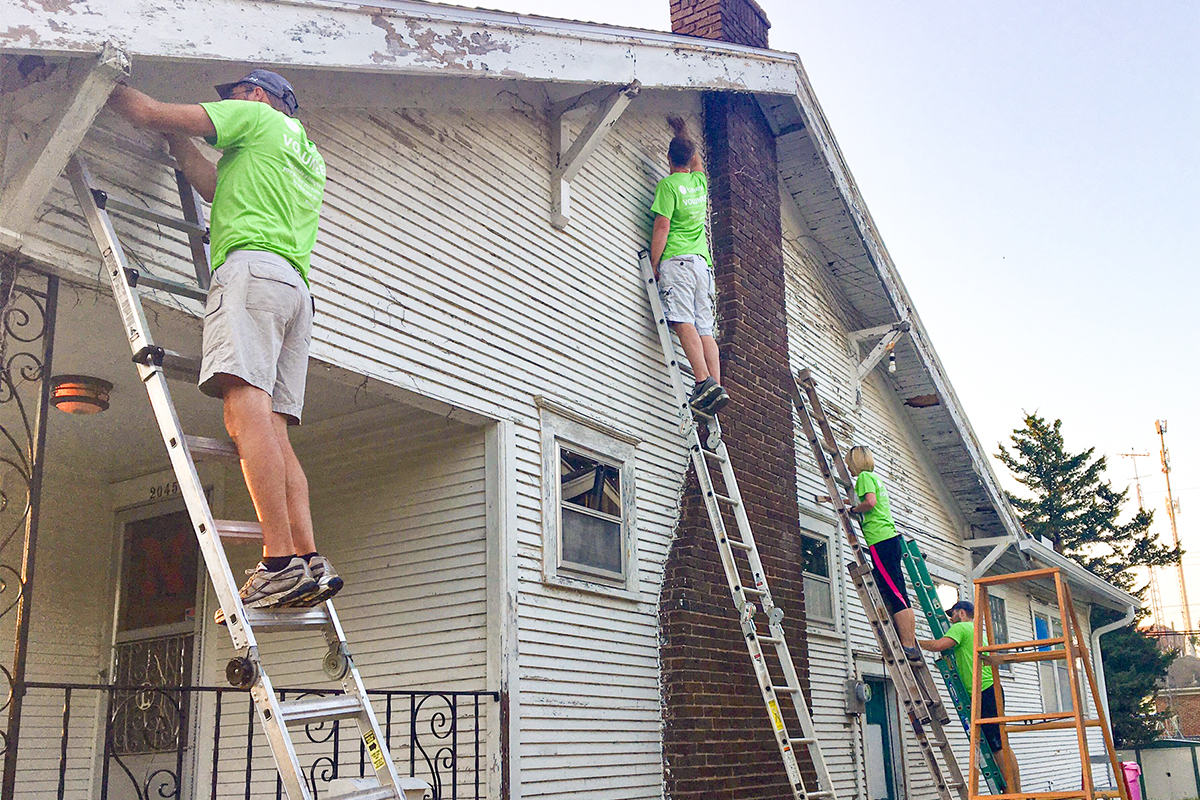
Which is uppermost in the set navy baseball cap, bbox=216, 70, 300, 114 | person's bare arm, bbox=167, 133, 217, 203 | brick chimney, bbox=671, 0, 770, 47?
brick chimney, bbox=671, 0, 770, 47

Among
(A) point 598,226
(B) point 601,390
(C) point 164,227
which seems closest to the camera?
(C) point 164,227

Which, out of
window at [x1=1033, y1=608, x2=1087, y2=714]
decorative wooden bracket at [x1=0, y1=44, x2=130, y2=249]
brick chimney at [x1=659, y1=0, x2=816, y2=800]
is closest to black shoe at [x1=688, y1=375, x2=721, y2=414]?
brick chimney at [x1=659, y1=0, x2=816, y2=800]

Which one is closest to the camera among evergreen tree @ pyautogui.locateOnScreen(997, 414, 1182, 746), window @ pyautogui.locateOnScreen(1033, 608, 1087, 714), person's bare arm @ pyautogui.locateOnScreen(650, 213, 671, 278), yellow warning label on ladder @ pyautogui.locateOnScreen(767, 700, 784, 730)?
yellow warning label on ladder @ pyautogui.locateOnScreen(767, 700, 784, 730)

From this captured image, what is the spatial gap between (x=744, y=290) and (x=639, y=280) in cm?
128

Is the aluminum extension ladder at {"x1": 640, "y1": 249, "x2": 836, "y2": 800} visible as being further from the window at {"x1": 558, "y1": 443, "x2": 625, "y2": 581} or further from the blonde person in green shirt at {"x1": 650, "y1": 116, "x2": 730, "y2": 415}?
the window at {"x1": 558, "y1": 443, "x2": 625, "y2": 581}

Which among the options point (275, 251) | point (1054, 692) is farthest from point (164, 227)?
point (1054, 692)

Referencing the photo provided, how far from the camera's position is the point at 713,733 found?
7293 millimetres

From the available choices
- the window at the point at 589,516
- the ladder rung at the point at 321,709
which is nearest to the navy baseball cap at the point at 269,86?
the ladder rung at the point at 321,709

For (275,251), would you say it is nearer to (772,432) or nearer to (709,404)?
(709,404)

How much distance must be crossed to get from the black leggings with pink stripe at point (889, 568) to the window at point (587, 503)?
282 centimetres

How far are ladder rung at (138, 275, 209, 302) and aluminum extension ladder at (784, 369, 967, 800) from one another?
5.24 m

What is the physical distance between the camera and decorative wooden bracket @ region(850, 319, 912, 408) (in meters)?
11.6

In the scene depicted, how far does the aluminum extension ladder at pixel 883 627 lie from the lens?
7715 mm

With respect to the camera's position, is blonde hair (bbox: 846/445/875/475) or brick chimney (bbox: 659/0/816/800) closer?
brick chimney (bbox: 659/0/816/800)
